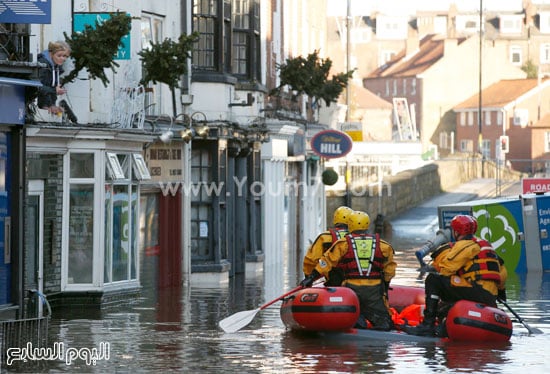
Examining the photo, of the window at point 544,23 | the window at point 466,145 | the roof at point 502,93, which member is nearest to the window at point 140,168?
the roof at point 502,93

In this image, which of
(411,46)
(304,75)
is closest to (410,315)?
(304,75)

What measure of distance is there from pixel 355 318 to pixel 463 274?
1.46m

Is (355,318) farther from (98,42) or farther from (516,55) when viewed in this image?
(516,55)

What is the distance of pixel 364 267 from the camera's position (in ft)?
66.3

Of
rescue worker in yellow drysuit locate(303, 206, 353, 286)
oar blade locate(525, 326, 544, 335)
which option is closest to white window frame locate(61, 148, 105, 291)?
rescue worker in yellow drysuit locate(303, 206, 353, 286)

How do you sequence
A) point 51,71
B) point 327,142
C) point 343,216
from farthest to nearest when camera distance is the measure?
point 327,142
point 51,71
point 343,216

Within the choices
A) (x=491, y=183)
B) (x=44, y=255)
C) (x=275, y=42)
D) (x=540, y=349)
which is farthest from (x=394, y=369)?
(x=491, y=183)

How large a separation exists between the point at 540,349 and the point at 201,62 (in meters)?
15.0

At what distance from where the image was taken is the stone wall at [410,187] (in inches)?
2371

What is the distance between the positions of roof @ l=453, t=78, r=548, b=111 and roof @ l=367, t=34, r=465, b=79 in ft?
20.4

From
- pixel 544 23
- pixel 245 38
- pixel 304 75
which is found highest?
pixel 544 23

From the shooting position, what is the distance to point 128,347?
62.2ft

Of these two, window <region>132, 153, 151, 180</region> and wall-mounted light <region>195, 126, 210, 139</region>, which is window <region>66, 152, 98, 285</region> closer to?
window <region>132, 153, 151, 180</region>

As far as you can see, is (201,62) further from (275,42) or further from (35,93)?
(35,93)
